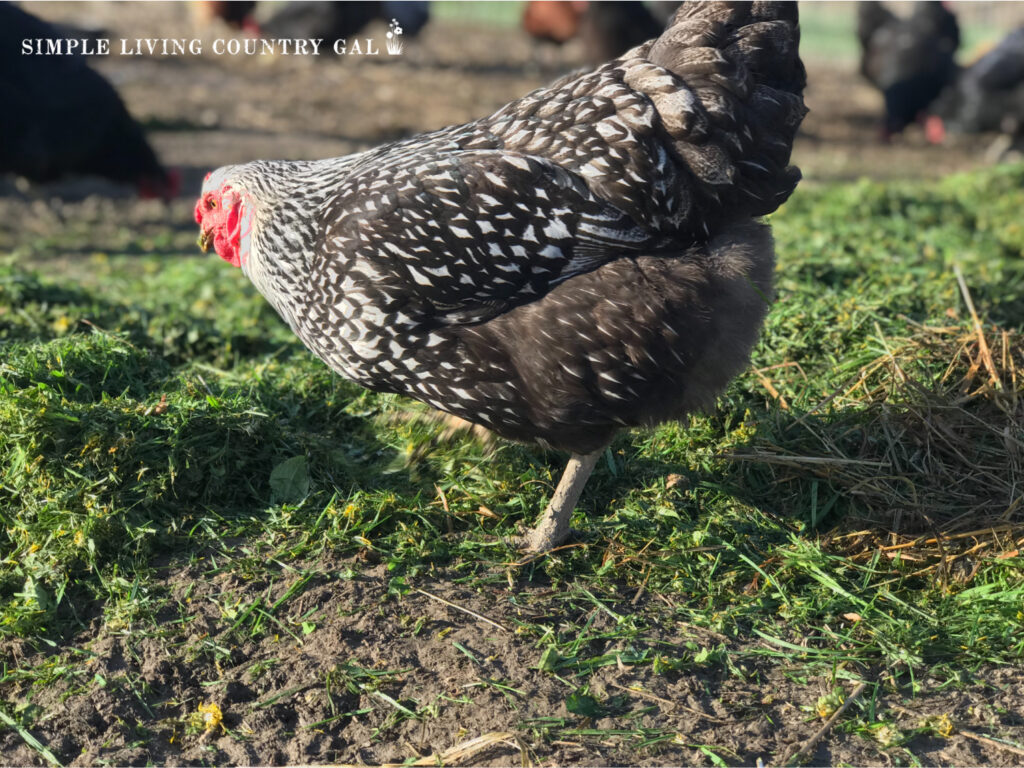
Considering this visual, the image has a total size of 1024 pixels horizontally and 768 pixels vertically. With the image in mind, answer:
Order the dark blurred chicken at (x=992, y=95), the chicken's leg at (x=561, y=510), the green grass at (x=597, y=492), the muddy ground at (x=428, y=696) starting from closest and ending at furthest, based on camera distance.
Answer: the muddy ground at (x=428, y=696)
the green grass at (x=597, y=492)
the chicken's leg at (x=561, y=510)
the dark blurred chicken at (x=992, y=95)

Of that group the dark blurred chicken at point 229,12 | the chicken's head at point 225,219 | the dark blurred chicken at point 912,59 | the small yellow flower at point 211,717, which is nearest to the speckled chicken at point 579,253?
the chicken's head at point 225,219

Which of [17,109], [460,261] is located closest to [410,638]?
[460,261]

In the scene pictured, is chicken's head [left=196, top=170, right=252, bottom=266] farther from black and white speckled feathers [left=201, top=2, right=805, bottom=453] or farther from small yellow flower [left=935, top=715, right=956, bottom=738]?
small yellow flower [left=935, top=715, right=956, bottom=738]

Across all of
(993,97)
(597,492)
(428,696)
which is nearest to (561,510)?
(597,492)

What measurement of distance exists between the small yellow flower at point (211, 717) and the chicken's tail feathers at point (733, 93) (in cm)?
220

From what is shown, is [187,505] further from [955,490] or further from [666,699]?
[955,490]

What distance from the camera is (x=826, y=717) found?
276 cm

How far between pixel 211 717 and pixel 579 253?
1.77 metres

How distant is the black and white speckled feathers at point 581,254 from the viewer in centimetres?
309

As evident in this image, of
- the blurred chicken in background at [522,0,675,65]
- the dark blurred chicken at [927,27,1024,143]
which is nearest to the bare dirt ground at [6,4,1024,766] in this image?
the blurred chicken in background at [522,0,675,65]

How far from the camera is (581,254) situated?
3154 mm

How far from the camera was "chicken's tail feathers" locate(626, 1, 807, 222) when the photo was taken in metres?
3.23

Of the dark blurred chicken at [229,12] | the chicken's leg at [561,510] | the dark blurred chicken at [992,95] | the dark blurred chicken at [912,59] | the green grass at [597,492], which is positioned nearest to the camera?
the green grass at [597,492]

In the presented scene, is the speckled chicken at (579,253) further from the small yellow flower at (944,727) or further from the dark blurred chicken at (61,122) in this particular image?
the dark blurred chicken at (61,122)
